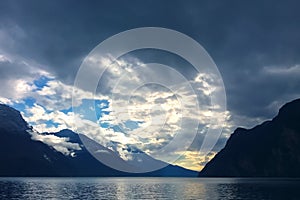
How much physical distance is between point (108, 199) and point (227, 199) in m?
36.8

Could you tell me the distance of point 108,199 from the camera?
10412cm

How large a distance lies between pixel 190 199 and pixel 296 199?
31.4m

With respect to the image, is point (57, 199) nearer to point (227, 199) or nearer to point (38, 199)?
point (38, 199)

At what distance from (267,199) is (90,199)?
54.4 metres

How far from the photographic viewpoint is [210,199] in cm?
10350

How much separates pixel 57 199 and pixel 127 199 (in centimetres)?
2142

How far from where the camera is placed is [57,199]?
101875 mm

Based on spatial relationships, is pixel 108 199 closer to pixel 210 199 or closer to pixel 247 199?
pixel 210 199

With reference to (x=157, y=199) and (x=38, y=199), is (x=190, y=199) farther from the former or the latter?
(x=38, y=199)

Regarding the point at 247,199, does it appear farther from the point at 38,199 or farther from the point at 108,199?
the point at 38,199

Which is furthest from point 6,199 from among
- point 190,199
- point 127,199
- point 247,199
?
point 247,199

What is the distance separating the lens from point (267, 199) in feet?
335

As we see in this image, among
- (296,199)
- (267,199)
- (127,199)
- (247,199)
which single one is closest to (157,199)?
(127,199)

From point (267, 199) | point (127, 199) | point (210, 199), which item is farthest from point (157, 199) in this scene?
point (267, 199)
